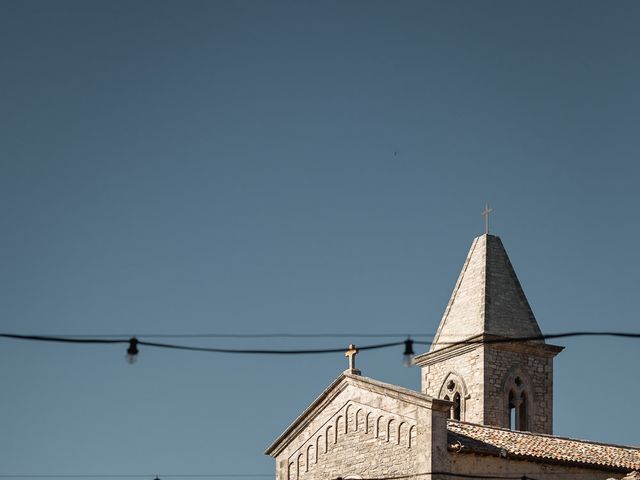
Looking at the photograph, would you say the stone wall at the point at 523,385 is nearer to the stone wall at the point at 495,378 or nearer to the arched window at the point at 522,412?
the stone wall at the point at 495,378

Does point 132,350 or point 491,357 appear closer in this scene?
point 132,350

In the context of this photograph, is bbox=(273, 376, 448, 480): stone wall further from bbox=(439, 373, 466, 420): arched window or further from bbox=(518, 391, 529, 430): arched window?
bbox=(518, 391, 529, 430): arched window

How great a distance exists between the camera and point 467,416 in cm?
4266

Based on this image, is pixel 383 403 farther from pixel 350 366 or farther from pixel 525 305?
pixel 525 305

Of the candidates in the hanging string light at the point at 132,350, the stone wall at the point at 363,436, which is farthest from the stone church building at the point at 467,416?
the hanging string light at the point at 132,350

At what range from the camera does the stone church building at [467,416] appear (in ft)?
108

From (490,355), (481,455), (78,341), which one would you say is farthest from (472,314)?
(78,341)

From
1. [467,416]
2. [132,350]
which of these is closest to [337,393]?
[467,416]

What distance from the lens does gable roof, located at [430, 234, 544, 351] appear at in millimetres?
43406

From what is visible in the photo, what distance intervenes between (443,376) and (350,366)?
27.5 feet

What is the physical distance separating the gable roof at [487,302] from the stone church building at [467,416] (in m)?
0.04

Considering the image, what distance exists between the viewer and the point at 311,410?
3744 centimetres

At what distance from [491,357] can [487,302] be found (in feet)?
6.46

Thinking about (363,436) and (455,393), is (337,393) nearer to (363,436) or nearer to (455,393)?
(363,436)
